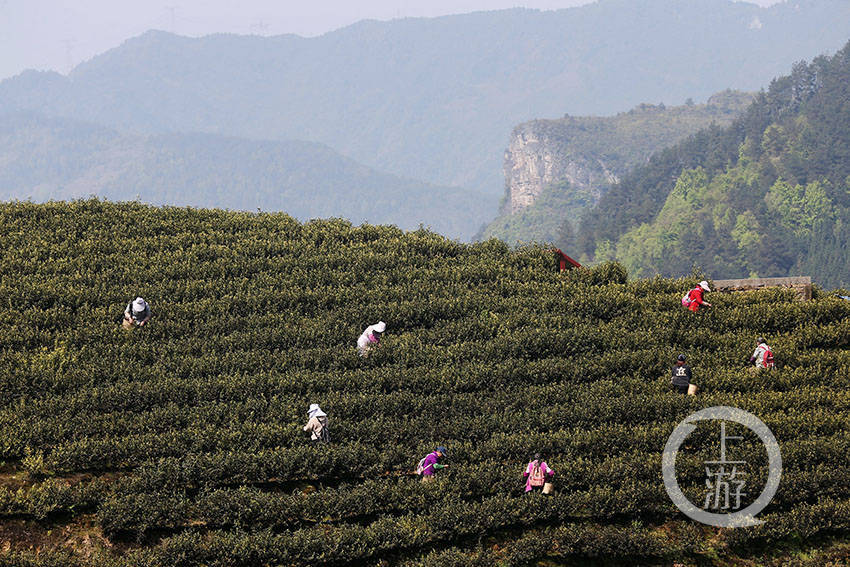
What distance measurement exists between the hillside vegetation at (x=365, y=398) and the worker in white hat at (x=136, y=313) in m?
0.31

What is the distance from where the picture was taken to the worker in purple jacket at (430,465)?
17884 millimetres

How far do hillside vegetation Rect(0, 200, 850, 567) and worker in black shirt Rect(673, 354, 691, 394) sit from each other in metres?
0.48

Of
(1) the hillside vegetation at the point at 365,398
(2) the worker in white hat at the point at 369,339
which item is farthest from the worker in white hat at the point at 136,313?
(2) the worker in white hat at the point at 369,339

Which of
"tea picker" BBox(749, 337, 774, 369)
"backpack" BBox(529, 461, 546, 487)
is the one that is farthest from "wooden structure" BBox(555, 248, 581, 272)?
"backpack" BBox(529, 461, 546, 487)

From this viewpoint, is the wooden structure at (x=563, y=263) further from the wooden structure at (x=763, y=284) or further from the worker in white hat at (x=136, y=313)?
the worker in white hat at (x=136, y=313)

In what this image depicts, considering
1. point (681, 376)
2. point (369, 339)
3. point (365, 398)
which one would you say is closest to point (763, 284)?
point (681, 376)

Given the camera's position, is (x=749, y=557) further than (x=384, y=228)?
No

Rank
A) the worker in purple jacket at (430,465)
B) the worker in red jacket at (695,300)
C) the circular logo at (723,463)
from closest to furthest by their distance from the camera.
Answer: the circular logo at (723,463) < the worker in purple jacket at (430,465) < the worker in red jacket at (695,300)

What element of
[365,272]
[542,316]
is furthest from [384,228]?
[542,316]

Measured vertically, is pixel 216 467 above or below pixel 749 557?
above

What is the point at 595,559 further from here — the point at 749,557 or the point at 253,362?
the point at 253,362

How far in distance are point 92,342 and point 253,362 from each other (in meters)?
4.52

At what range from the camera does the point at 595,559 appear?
54.6ft

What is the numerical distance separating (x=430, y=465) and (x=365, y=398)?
Answer: 3082mm
